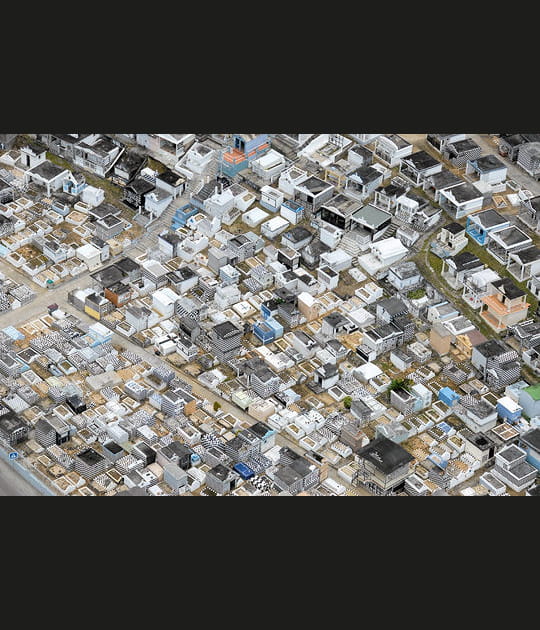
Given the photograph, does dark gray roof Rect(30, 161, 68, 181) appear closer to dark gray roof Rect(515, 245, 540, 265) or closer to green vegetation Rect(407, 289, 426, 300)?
green vegetation Rect(407, 289, 426, 300)

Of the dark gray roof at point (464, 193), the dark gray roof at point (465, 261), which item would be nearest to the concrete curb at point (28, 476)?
the dark gray roof at point (465, 261)

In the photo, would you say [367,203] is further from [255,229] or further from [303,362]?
[303,362]

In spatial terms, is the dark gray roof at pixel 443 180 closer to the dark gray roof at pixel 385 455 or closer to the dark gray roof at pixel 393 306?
the dark gray roof at pixel 393 306

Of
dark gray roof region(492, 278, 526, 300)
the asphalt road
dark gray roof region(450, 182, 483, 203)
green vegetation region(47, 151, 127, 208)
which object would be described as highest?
dark gray roof region(450, 182, 483, 203)

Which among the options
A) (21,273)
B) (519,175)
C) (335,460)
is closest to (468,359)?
(335,460)

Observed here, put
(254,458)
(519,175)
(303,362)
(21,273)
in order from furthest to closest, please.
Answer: (519,175) → (21,273) → (303,362) → (254,458)

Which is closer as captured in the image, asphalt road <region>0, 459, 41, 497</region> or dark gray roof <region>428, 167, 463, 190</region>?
asphalt road <region>0, 459, 41, 497</region>

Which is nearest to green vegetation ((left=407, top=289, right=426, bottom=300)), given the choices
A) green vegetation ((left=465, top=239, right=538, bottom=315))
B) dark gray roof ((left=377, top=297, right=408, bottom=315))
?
dark gray roof ((left=377, top=297, right=408, bottom=315))
